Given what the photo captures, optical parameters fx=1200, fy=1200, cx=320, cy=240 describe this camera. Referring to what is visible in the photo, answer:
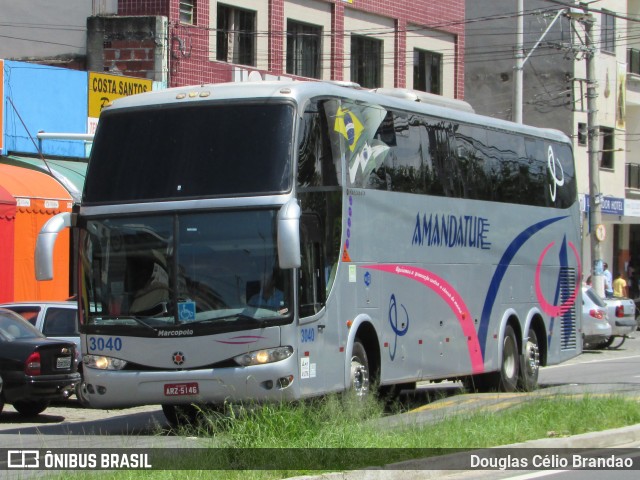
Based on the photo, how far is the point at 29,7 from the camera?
2967cm

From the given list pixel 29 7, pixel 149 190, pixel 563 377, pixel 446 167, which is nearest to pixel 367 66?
pixel 29 7

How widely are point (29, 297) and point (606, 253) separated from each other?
3179 centimetres

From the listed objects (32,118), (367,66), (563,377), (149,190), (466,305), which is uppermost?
(367,66)

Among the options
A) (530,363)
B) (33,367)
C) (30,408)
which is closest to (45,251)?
(33,367)

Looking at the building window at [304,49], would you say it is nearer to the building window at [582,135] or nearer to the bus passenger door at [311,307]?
the building window at [582,135]

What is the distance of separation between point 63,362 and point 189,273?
14.1 ft

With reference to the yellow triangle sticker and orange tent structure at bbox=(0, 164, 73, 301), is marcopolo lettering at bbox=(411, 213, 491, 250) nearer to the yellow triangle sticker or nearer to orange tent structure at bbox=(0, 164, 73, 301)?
the yellow triangle sticker

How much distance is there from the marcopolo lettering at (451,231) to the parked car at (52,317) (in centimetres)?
580

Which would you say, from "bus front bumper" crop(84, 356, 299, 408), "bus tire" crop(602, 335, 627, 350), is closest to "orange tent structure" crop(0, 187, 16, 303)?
"bus front bumper" crop(84, 356, 299, 408)

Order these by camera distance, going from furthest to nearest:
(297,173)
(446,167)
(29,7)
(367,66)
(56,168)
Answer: (367,66)
(29,7)
(56,168)
(446,167)
(297,173)

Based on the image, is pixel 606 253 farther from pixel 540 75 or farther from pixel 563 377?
pixel 563 377

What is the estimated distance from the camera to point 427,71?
3816 centimetres

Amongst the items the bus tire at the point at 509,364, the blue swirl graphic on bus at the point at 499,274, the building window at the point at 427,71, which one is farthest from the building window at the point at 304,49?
the bus tire at the point at 509,364

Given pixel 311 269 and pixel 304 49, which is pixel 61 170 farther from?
pixel 311 269
